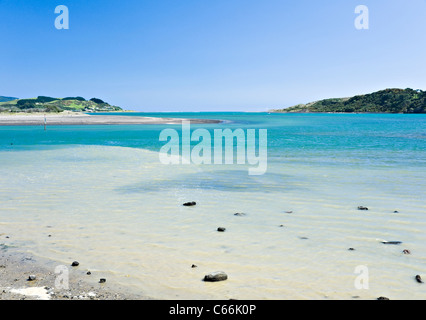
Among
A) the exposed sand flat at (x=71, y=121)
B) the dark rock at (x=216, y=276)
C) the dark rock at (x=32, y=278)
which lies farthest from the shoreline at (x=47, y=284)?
the exposed sand flat at (x=71, y=121)

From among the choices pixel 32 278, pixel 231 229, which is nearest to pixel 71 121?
pixel 231 229

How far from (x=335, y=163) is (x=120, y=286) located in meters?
19.7

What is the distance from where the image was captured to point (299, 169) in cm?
2120

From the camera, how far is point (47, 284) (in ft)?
22.1

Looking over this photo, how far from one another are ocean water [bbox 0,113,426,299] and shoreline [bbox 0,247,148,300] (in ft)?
0.82

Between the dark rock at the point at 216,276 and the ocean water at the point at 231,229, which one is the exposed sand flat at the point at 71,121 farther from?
the dark rock at the point at 216,276

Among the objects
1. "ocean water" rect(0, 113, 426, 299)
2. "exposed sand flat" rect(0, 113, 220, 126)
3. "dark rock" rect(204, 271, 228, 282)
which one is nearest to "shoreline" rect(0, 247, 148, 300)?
"ocean water" rect(0, 113, 426, 299)

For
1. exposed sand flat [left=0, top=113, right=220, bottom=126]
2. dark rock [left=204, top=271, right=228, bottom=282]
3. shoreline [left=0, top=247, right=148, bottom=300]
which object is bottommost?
shoreline [left=0, top=247, right=148, bottom=300]

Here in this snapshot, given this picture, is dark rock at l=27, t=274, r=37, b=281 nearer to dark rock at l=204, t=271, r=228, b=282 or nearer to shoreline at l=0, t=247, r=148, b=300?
shoreline at l=0, t=247, r=148, b=300

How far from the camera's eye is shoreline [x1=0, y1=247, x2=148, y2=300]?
630cm

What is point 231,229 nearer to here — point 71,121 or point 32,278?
point 32,278

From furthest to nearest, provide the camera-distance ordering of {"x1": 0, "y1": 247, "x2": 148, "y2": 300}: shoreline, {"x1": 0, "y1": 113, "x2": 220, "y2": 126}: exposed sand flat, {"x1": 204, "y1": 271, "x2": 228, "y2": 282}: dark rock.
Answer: {"x1": 0, "y1": 113, "x2": 220, "y2": 126}: exposed sand flat
{"x1": 204, "y1": 271, "x2": 228, "y2": 282}: dark rock
{"x1": 0, "y1": 247, "x2": 148, "y2": 300}: shoreline
